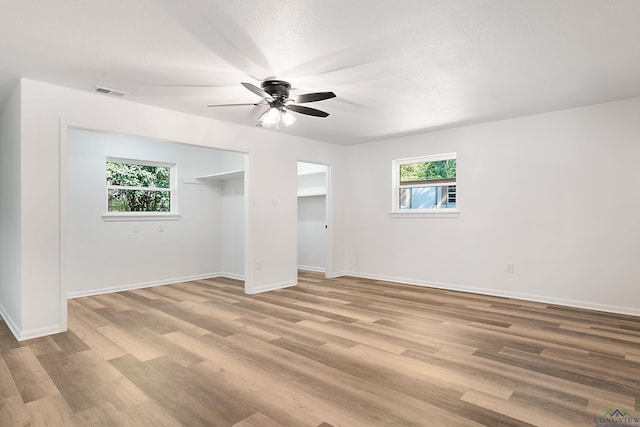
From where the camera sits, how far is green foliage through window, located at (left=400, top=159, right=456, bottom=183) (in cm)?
568

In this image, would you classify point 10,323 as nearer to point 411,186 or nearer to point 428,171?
point 411,186

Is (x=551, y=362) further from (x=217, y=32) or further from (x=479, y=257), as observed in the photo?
(x=217, y=32)

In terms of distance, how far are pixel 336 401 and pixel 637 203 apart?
4.11 meters

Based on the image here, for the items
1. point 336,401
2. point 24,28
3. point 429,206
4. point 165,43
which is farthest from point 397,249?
point 24,28

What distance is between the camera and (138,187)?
5.89 m

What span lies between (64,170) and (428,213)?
15.7ft

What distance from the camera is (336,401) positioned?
2207mm

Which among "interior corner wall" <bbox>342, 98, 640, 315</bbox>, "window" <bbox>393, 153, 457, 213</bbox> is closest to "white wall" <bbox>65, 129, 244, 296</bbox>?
"window" <bbox>393, 153, 457, 213</bbox>

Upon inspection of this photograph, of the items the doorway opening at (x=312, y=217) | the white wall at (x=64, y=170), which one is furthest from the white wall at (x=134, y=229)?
the doorway opening at (x=312, y=217)

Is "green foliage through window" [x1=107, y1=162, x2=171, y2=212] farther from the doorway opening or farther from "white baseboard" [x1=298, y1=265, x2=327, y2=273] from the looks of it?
"white baseboard" [x1=298, y1=265, x2=327, y2=273]

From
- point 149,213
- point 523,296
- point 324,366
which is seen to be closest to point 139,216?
point 149,213

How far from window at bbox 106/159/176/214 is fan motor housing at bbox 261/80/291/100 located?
3.43 meters

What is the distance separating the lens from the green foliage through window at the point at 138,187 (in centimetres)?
567

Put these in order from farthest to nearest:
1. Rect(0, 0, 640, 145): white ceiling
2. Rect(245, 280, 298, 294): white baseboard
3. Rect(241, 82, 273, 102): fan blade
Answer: Rect(245, 280, 298, 294): white baseboard < Rect(241, 82, 273, 102): fan blade < Rect(0, 0, 640, 145): white ceiling
